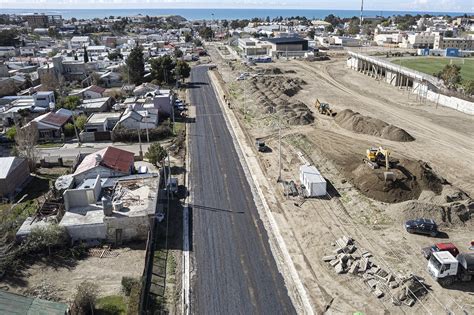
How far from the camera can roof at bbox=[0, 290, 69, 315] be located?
1808 centimetres

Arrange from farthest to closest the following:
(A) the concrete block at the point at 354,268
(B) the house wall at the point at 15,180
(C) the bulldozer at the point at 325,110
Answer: (C) the bulldozer at the point at 325,110
(B) the house wall at the point at 15,180
(A) the concrete block at the point at 354,268

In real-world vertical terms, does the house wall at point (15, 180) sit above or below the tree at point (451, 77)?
below

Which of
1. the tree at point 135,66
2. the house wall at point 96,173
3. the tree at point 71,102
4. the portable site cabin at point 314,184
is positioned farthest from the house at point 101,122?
the portable site cabin at point 314,184

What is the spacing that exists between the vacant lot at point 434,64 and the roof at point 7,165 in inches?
3357

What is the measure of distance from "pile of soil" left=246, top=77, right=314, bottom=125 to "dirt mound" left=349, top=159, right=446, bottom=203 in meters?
19.9

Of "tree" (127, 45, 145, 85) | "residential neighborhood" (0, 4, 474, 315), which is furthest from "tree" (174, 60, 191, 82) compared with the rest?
"residential neighborhood" (0, 4, 474, 315)

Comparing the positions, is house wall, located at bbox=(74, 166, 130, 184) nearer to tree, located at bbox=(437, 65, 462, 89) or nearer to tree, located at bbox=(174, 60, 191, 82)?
tree, located at bbox=(174, 60, 191, 82)

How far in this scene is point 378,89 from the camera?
78.0 meters

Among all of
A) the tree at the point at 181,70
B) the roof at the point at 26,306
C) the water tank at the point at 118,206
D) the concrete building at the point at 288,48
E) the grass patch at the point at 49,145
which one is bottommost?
the grass patch at the point at 49,145

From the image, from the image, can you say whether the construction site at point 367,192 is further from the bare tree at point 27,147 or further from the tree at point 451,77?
the bare tree at point 27,147

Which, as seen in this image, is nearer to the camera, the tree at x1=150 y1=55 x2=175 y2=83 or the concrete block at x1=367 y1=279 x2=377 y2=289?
the concrete block at x1=367 y1=279 x2=377 y2=289

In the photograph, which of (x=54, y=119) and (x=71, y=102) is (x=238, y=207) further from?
(x=71, y=102)

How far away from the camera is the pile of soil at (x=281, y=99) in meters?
55.6

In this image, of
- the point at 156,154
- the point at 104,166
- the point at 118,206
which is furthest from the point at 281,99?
the point at 118,206
